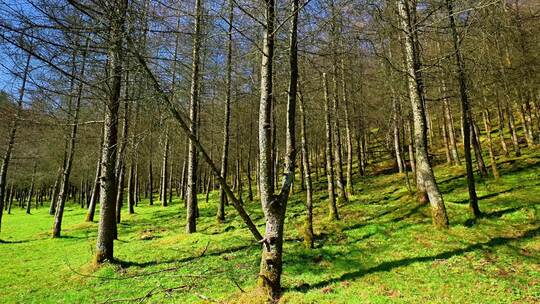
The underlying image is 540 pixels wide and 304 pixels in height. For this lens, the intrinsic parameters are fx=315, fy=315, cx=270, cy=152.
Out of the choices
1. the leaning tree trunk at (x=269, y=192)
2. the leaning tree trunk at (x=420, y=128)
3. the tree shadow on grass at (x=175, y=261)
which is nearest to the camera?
the leaning tree trunk at (x=269, y=192)

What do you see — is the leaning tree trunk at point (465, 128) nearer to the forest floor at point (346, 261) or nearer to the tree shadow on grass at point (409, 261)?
the forest floor at point (346, 261)

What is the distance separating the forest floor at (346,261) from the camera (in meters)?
5.96

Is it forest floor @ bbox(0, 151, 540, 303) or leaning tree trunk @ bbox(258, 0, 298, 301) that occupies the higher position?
leaning tree trunk @ bbox(258, 0, 298, 301)

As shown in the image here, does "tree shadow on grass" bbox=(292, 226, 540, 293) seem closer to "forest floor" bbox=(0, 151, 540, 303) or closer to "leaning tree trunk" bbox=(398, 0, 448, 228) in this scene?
"forest floor" bbox=(0, 151, 540, 303)

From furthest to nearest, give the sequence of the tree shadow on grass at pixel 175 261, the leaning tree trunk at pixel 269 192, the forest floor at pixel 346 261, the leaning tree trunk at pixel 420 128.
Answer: the tree shadow on grass at pixel 175 261
the leaning tree trunk at pixel 420 128
the forest floor at pixel 346 261
the leaning tree trunk at pixel 269 192

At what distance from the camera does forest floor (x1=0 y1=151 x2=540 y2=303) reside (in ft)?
19.6

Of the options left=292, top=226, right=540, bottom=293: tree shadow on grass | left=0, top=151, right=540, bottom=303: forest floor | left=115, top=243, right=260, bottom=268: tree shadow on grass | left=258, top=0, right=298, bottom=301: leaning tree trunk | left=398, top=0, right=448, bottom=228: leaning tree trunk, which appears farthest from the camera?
left=115, top=243, right=260, bottom=268: tree shadow on grass

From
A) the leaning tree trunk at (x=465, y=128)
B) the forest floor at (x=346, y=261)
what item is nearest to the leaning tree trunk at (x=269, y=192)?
the forest floor at (x=346, y=261)

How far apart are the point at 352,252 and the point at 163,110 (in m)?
6.93

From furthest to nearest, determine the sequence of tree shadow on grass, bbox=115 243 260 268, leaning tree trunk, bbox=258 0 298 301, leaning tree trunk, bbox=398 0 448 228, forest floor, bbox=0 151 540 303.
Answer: tree shadow on grass, bbox=115 243 260 268 → leaning tree trunk, bbox=398 0 448 228 → forest floor, bbox=0 151 540 303 → leaning tree trunk, bbox=258 0 298 301

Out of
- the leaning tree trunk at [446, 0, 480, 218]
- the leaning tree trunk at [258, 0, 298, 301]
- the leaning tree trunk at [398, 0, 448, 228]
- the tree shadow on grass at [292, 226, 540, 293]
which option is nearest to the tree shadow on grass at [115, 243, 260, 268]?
the tree shadow on grass at [292, 226, 540, 293]

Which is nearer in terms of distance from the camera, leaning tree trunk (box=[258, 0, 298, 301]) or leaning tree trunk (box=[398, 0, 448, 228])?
leaning tree trunk (box=[258, 0, 298, 301])

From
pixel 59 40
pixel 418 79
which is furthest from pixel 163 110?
pixel 418 79

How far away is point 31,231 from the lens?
19250 mm
